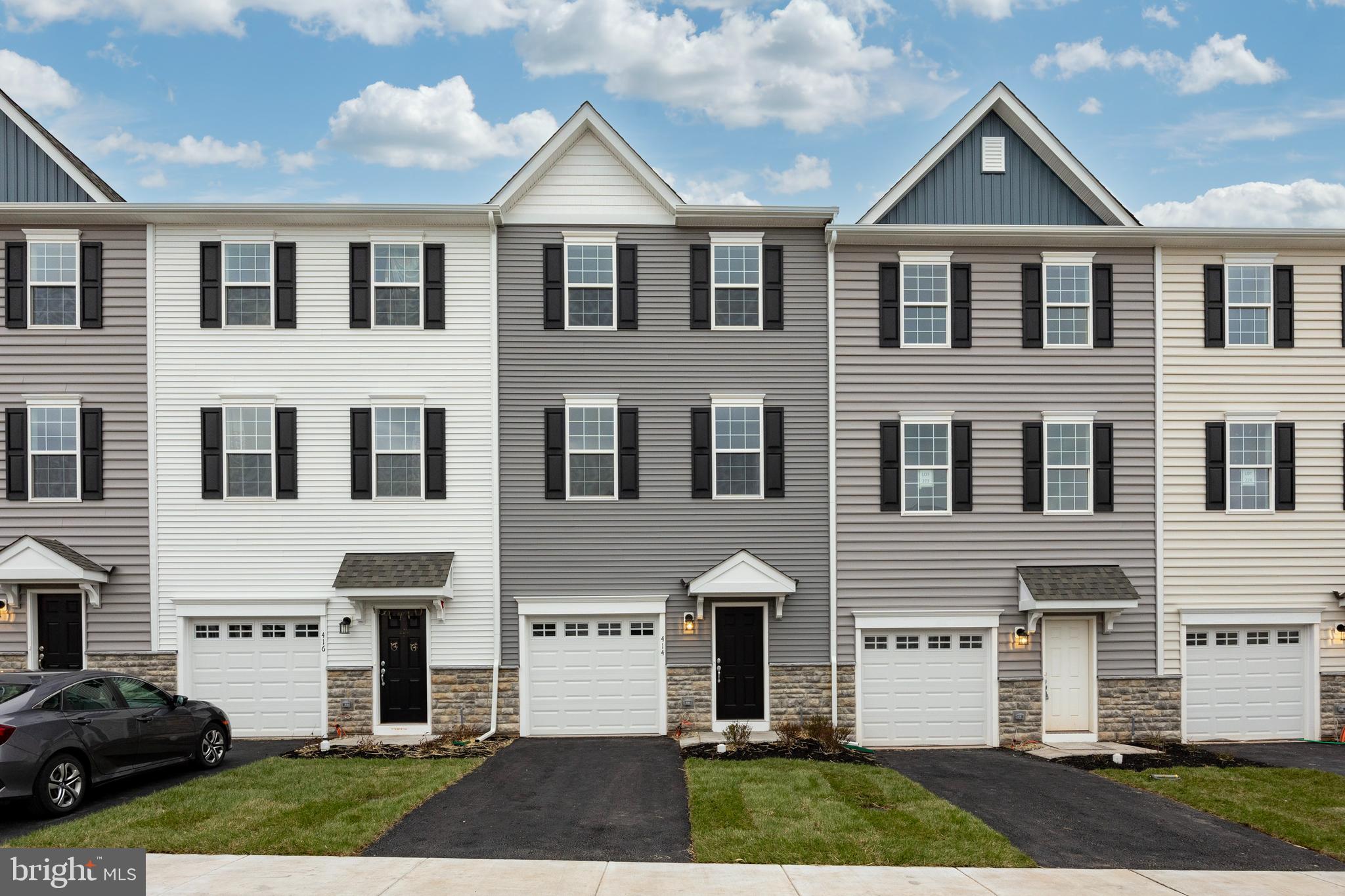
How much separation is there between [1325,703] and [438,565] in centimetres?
1644

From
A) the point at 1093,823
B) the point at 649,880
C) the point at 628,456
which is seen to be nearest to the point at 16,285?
the point at 628,456

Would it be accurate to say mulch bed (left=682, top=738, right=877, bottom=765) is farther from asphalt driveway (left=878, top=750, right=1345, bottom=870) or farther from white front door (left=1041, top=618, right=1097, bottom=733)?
white front door (left=1041, top=618, right=1097, bottom=733)

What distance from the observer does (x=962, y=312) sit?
1644 centimetres

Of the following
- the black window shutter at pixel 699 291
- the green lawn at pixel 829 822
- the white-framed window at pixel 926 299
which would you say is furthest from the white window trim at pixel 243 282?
the white-framed window at pixel 926 299

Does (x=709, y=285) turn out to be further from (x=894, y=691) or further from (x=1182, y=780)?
(x=1182, y=780)

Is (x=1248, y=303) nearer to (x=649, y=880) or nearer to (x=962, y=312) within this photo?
(x=962, y=312)

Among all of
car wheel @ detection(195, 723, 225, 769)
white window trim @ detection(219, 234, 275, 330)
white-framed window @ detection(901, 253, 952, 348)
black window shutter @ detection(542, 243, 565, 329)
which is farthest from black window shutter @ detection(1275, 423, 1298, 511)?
white window trim @ detection(219, 234, 275, 330)

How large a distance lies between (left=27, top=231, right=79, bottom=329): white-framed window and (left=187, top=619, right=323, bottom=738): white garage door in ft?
19.3

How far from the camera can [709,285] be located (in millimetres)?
16266

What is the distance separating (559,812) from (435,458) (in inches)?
285

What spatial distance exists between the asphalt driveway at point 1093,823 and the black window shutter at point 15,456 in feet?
50.6

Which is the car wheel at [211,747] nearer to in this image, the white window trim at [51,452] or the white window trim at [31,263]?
the white window trim at [51,452]

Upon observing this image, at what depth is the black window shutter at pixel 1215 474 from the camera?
1645 cm

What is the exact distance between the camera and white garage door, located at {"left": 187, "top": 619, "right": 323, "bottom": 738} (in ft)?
51.3
